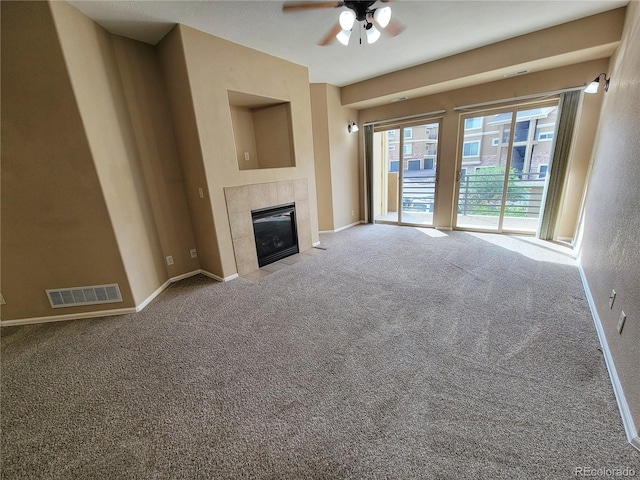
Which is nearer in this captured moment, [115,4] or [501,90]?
[115,4]

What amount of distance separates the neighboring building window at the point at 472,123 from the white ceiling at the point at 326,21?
4.06 ft

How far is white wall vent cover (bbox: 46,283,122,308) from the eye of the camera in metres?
2.51

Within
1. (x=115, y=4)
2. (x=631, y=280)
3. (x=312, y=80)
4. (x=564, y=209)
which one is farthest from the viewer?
(x=312, y=80)

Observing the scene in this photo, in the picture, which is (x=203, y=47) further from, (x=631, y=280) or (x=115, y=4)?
(x=631, y=280)

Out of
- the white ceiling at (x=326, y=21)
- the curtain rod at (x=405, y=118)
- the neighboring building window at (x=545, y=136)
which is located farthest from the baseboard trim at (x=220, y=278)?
the neighboring building window at (x=545, y=136)

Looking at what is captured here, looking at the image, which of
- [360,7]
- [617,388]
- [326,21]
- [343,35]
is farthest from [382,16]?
[617,388]

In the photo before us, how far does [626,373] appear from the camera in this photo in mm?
1413

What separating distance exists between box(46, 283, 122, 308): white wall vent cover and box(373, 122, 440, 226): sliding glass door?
16.1 ft

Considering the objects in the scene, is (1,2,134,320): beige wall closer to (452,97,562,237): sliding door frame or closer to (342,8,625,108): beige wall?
(342,8,625,108): beige wall

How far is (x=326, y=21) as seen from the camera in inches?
105

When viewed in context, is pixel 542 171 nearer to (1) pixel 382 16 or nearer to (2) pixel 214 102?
(1) pixel 382 16

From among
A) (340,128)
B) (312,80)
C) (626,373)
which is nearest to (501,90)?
(340,128)

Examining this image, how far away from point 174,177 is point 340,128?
330 centimetres

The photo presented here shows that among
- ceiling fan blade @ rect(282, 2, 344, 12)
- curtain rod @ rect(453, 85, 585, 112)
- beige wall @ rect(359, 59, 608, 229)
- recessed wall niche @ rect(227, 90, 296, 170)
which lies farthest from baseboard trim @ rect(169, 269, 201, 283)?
curtain rod @ rect(453, 85, 585, 112)
